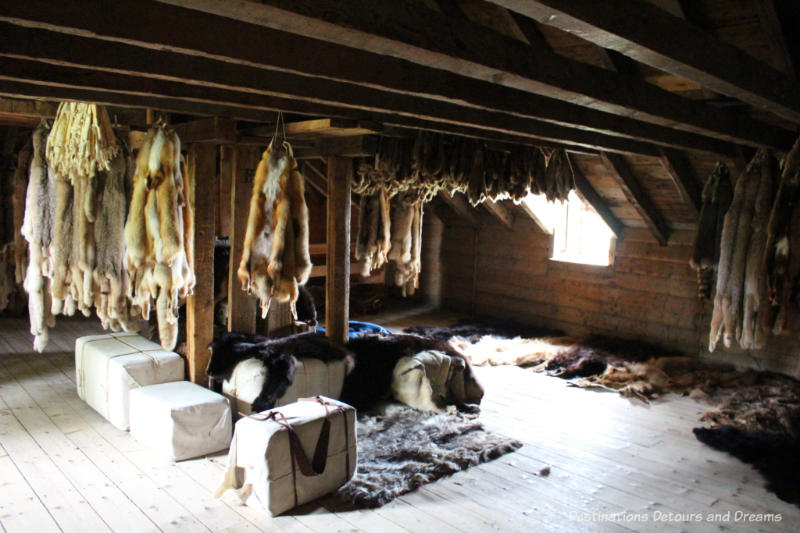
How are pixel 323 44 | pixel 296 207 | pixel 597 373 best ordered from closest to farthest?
pixel 323 44 → pixel 296 207 → pixel 597 373

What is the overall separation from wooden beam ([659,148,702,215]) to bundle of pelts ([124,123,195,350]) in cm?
387

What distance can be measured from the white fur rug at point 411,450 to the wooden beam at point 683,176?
2.76 m

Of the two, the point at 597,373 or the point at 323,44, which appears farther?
the point at 597,373

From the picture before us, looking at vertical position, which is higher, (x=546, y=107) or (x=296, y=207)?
(x=546, y=107)

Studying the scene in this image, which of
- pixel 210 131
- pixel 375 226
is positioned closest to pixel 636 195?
pixel 375 226

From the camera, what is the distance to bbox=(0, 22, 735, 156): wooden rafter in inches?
82.7

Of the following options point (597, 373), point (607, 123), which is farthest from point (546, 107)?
point (597, 373)

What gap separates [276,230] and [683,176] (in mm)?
3786

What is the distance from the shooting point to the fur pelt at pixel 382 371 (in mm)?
4809

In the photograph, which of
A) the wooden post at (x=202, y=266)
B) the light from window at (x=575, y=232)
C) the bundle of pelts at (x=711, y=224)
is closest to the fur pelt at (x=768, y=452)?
the bundle of pelts at (x=711, y=224)

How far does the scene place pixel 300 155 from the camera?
5.25 metres

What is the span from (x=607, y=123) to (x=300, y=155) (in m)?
2.68

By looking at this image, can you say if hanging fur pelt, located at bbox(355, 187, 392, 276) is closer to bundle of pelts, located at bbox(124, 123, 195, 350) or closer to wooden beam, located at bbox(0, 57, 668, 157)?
wooden beam, located at bbox(0, 57, 668, 157)

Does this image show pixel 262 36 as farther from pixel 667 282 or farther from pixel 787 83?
pixel 667 282
